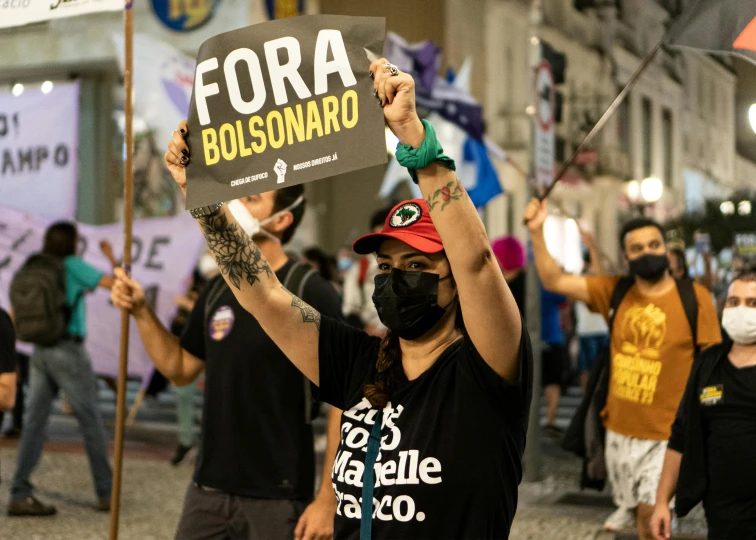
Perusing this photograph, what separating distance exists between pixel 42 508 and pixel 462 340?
5.38 metres

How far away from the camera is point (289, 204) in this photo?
4086 mm

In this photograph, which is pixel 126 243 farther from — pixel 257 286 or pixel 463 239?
pixel 463 239

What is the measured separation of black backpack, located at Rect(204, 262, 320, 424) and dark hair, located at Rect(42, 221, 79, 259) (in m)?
3.94

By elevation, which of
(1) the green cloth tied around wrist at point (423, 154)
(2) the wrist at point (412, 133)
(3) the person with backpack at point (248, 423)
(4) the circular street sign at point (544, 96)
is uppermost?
(4) the circular street sign at point (544, 96)

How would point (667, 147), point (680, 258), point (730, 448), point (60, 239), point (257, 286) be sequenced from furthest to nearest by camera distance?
point (667, 147) < point (680, 258) < point (60, 239) < point (730, 448) < point (257, 286)

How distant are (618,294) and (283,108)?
11.3 feet

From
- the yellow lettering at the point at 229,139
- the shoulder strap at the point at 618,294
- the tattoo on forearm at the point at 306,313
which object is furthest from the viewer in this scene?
the shoulder strap at the point at 618,294

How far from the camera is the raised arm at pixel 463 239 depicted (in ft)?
7.47

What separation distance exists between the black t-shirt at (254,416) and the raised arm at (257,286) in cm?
76

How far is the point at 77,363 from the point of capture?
7.37 meters

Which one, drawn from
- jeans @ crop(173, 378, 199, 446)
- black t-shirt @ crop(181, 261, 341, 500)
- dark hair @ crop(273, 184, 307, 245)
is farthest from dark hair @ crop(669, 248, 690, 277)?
black t-shirt @ crop(181, 261, 341, 500)

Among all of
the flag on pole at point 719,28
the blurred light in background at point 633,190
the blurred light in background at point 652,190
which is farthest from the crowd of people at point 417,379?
the blurred light in background at point 633,190

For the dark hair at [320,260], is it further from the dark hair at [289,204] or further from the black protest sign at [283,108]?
the black protest sign at [283,108]

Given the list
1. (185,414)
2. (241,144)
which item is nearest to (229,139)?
(241,144)
